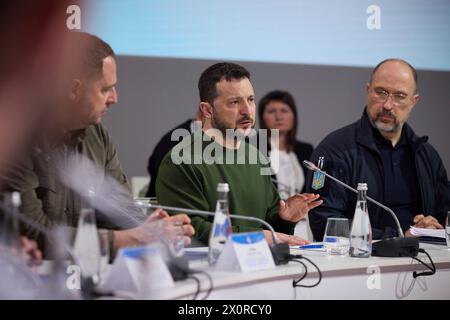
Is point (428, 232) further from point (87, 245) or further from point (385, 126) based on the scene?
point (87, 245)

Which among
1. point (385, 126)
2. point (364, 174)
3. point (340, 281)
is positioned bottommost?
point (340, 281)

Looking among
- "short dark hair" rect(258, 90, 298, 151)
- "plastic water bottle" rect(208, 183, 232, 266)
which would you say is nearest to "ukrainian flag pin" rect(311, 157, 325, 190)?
"plastic water bottle" rect(208, 183, 232, 266)

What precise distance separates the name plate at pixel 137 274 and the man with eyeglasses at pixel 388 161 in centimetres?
156

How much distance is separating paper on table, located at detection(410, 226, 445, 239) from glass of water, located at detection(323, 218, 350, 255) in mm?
524

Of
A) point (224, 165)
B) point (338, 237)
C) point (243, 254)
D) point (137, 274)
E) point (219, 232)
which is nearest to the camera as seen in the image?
point (137, 274)

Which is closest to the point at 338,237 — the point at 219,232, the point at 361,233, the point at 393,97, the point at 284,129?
the point at 361,233

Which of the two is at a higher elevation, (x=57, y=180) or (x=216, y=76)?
(x=216, y=76)

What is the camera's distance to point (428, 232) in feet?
9.73

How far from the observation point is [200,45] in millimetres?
3895

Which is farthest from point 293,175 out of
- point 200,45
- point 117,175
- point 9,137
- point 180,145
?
point 9,137

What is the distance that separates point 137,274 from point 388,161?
1.97 meters

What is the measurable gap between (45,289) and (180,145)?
127 cm
